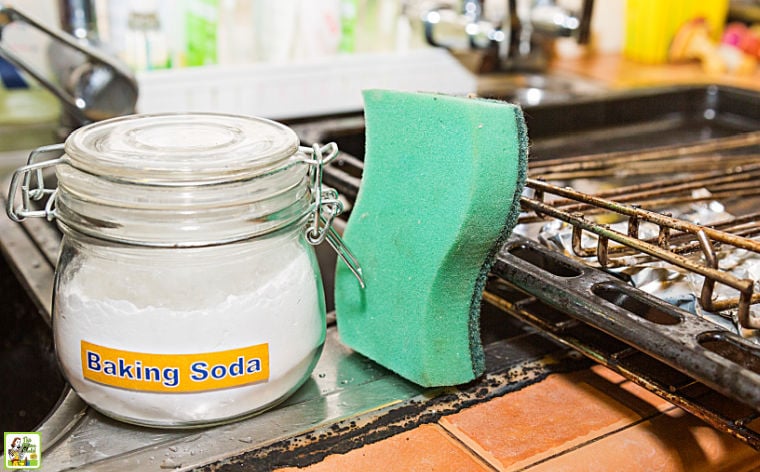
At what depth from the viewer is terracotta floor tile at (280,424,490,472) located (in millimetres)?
437

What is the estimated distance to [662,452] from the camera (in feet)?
1.51

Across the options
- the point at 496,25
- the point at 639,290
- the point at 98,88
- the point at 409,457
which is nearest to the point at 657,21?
the point at 496,25

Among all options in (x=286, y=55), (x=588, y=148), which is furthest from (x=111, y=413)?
(x=286, y=55)

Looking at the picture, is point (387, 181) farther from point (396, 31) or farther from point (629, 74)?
point (629, 74)

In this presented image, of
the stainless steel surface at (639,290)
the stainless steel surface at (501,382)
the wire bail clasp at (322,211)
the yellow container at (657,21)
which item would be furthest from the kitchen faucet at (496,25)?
the wire bail clasp at (322,211)

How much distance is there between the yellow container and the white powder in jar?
152 cm

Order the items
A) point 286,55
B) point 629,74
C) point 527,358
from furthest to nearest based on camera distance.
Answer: point 629,74 < point 286,55 < point 527,358

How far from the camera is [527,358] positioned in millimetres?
555

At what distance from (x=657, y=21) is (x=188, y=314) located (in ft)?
5.25

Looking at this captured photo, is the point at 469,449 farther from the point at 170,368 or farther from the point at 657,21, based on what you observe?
→ the point at 657,21

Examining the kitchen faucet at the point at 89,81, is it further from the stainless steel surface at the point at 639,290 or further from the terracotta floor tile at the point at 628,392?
the terracotta floor tile at the point at 628,392

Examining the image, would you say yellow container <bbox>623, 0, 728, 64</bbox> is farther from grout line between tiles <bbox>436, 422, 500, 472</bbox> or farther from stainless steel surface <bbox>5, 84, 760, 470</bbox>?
grout line between tiles <bbox>436, 422, 500, 472</bbox>

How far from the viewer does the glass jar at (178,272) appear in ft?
1.35

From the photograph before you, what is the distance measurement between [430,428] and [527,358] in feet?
0.38
